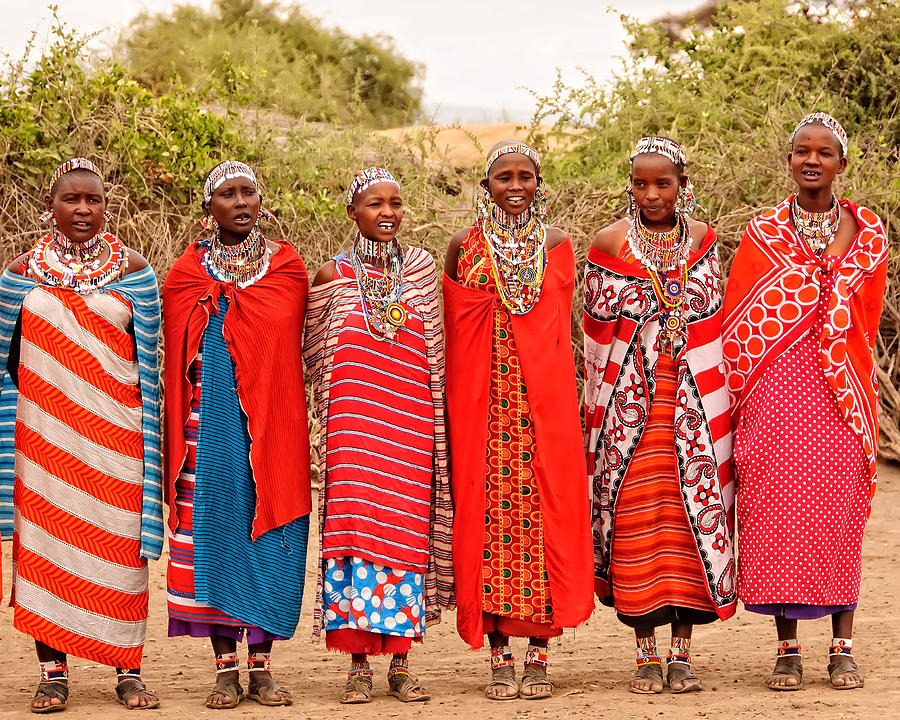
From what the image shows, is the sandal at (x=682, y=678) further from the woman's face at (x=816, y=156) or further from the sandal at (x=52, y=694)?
the sandal at (x=52, y=694)

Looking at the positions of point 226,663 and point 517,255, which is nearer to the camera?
point 226,663

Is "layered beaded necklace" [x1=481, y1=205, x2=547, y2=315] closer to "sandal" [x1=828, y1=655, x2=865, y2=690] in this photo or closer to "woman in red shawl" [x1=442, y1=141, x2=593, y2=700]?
"woman in red shawl" [x1=442, y1=141, x2=593, y2=700]

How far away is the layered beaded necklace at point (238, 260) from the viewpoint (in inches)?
210

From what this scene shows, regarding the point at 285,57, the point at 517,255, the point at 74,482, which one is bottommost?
the point at 74,482


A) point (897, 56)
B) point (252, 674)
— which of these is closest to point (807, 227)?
point (252, 674)

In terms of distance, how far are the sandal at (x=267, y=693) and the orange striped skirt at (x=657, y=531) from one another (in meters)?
1.46

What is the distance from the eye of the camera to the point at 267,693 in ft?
17.0

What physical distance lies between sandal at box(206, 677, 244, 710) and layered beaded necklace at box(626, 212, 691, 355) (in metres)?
2.28

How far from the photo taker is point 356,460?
5.23m

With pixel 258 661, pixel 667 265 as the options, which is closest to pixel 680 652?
pixel 667 265

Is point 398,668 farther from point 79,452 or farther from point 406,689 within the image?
point 79,452

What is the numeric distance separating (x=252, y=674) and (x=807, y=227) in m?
3.04

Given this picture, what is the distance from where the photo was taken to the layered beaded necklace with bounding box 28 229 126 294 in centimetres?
527

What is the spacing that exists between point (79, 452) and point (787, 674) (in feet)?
→ 10.2
